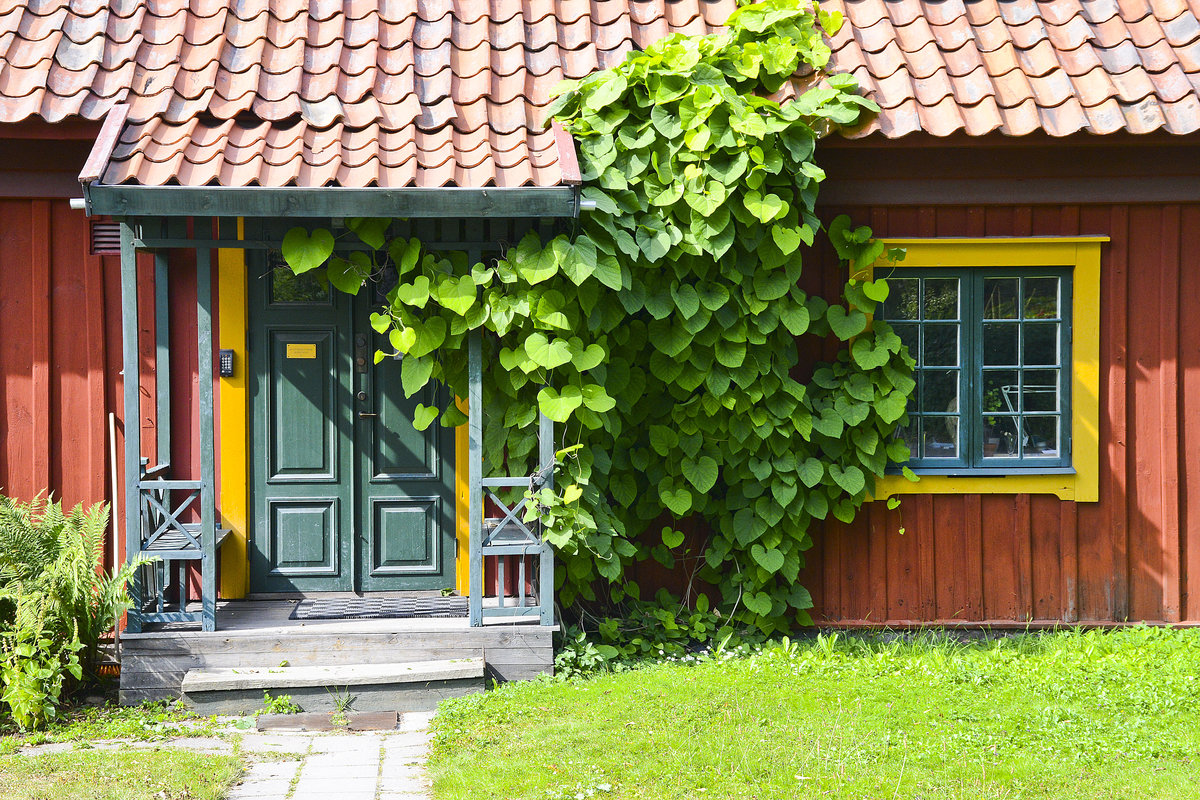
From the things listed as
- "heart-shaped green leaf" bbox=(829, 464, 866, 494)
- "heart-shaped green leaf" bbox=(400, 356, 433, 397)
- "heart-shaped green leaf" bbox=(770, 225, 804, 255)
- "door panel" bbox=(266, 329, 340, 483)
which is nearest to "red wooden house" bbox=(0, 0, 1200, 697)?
"door panel" bbox=(266, 329, 340, 483)

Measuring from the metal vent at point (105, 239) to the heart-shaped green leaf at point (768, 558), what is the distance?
4260 millimetres

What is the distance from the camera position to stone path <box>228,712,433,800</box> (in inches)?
170

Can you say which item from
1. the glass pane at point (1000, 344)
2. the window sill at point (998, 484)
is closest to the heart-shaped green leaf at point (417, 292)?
the window sill at point (998, 484)

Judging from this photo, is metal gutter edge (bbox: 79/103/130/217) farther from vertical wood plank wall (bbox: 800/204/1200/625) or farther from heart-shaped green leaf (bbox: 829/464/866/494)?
vertical wood plank wall (bbox: 800/204/1200/625)

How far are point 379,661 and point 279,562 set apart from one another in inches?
52.1

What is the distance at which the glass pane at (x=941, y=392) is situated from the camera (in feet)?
21.6

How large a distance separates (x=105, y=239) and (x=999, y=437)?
5736 millimetres

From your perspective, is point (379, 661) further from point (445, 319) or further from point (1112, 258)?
point (1112, 258)

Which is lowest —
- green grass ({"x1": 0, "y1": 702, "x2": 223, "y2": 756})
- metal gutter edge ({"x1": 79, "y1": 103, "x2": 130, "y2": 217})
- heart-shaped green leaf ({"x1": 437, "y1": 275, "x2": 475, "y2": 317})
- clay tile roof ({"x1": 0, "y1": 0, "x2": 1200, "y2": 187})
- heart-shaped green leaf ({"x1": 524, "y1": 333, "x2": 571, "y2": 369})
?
green grass ({"x1": 0, "y1": 702, "x2": 223, "y2": 756})

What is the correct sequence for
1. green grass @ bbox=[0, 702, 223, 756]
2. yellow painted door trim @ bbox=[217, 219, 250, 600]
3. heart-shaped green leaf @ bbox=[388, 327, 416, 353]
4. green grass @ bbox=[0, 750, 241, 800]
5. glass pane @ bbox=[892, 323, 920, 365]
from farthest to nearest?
1. glass pane @ bbox=[892, 323, 920, 365]
2. yellow painted door trim @ bbox=[217, 219, 250, 600]
3. heart-shaped green leaf @ bbox=[388, 327, 416, 353]
4. green grass @ bbox=[0, 702, 223, 756]
5. green grass @ bbox=[0, 750, 241, 800]

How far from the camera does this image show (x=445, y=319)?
18.2 feet

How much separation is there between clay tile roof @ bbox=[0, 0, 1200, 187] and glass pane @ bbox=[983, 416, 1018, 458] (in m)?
1.81

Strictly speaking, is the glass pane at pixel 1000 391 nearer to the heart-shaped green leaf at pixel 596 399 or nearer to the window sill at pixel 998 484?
the window sill at pixel 998 484

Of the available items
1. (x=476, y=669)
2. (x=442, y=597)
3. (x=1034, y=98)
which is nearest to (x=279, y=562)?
(x=442, y=597)
